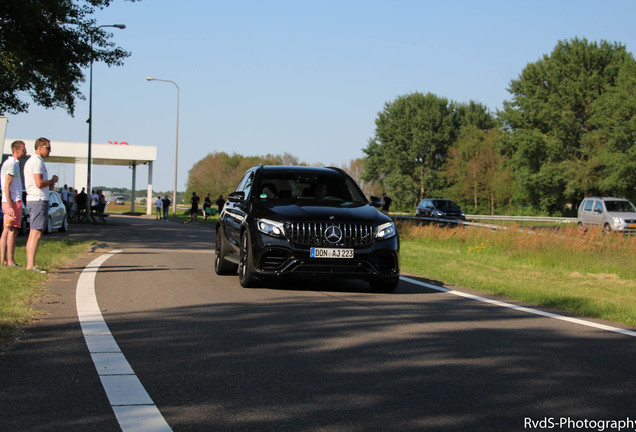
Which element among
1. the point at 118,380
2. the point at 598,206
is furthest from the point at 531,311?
the point at 598,206

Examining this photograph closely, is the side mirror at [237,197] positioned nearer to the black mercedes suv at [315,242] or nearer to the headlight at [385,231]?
the black mercedes suv at [315,242]

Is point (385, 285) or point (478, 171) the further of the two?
point (478, 171)

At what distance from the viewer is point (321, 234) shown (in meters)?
9.41

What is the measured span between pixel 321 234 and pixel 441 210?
121 ft

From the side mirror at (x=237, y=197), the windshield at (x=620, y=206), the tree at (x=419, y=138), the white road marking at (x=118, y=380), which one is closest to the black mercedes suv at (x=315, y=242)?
the side mirror at (x=237, y=197)

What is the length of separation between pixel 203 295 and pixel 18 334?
3.06 m

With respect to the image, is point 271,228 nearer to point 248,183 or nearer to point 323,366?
point 248,183

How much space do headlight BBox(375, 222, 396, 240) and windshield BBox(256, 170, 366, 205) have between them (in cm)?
94

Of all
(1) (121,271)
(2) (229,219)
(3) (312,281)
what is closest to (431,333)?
(3) (312,281)

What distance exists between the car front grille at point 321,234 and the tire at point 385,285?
0.60m

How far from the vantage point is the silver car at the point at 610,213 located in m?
32.6

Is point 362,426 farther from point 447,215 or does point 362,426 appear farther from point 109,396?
point 447,215

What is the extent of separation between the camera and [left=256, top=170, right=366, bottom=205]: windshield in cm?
1073

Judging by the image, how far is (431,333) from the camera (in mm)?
6648
